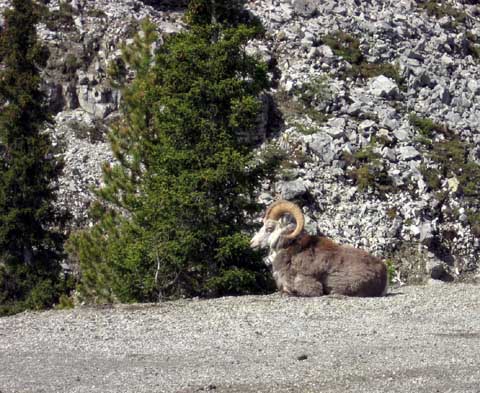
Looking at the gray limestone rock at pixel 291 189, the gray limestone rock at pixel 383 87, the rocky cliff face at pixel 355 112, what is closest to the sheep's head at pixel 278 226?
the rocky cliff face at pixel 355 112

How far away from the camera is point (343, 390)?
30.7 feet

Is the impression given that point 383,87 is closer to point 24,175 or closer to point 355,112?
point 355,112

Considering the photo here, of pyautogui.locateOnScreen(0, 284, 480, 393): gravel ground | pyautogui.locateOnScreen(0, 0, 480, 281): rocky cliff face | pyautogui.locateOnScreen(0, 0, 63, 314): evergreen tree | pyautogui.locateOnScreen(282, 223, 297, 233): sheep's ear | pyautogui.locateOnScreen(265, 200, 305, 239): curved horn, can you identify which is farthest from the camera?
pyautogui.locateOnScreen(0, 0, 480, 281): rocky cliff face

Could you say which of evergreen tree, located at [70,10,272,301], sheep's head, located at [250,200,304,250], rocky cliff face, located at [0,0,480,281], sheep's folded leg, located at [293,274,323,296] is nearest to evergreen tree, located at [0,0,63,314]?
evergreen tree, located at [70,10,272,301]

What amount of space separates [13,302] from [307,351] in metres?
18.1

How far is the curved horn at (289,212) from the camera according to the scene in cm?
1605

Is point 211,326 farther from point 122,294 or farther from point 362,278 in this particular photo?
point 122,294

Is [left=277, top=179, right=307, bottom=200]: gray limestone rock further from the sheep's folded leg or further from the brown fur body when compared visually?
the sheep's folded leg

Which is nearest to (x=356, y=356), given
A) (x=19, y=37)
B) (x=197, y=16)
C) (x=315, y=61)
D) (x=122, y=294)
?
(x=122, y=294)

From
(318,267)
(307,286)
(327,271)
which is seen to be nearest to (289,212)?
(318,267)

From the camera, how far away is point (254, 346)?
11562 millimetres

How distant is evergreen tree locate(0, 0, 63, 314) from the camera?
2806 cm

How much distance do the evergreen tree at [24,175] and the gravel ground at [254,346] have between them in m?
13.7

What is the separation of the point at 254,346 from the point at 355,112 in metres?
32.4
